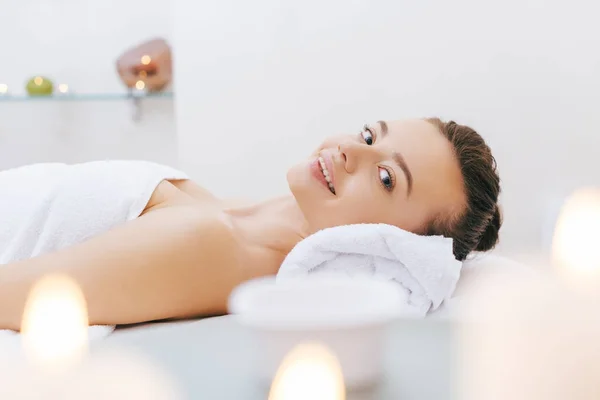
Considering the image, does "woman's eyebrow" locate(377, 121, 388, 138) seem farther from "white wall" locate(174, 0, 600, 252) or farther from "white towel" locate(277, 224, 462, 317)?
"white wall" locate(174, 0, 600, 252)

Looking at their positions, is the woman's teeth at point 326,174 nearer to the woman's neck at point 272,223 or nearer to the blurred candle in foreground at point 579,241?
the woman's neck at point 272,223

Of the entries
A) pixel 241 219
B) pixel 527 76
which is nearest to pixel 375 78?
pixel 527 76

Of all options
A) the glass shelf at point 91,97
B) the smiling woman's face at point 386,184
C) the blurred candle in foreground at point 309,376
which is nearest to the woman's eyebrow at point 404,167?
the smiling woman's face at point 386,184

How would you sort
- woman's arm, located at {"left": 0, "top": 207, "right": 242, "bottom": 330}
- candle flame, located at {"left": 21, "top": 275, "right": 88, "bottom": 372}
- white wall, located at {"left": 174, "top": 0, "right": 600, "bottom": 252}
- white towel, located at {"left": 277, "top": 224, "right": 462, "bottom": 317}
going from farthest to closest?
white wall, located at {"left": 174, "top": 0, "right": 600, "bottom": 252}, white towel, located at {"left": 277, "top": 224, "right": 462, "bottom": 317}, woman's arm, located at {"left": 0, "top": 207, "right": 242, "bottom": 330}, candle flame, located at {"left": 21, "top": 275, "right": 88, "bottom": 372}

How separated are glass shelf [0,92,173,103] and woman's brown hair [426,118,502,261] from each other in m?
1.39

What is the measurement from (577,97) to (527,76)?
127 millimetres

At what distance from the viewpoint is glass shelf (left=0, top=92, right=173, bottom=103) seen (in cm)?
225

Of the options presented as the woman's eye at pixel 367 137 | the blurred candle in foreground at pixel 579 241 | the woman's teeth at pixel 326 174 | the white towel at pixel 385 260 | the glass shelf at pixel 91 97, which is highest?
the woman's eye at pixel 367 137

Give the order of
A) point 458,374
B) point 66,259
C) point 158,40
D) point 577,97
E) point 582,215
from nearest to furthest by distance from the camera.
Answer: point 458,374 < point 66,259 < point 582,215 < point 577,97 < point 158,40

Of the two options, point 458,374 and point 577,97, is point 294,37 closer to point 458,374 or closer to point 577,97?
point 577,97

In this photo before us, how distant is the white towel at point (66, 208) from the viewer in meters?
1.05

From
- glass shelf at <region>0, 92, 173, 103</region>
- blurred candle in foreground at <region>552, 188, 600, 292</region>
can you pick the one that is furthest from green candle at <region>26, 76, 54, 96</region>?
blurred candle in foreground at <region>552, 188, 600, 292</region>

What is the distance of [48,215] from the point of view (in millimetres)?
1069

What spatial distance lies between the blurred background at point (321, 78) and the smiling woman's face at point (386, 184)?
52 cm
